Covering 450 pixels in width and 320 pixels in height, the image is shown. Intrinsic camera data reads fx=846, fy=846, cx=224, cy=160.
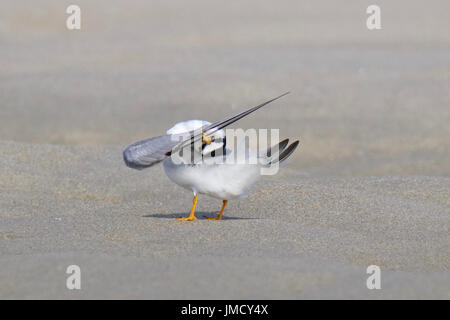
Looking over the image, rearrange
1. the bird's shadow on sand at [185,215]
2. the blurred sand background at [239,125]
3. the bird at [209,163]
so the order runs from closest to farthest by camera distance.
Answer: the blurred sand background at [239,125] < the bird at [209,163] < the bird's shadow on sand at [185,215]

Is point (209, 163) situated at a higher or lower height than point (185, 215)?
higher

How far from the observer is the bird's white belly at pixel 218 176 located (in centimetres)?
438

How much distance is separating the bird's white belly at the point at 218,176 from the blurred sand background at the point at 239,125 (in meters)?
0.20

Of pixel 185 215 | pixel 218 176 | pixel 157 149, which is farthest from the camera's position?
pixel 185 215

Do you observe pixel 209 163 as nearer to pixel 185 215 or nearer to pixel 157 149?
pixel 157 149

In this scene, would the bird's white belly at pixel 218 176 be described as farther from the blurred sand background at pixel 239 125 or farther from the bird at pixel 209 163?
the blurred sand background at pixel 239 125

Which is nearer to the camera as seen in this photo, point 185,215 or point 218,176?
point 218,176

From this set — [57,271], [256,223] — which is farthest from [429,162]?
[57,271]

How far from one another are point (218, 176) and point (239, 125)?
13.8 feet

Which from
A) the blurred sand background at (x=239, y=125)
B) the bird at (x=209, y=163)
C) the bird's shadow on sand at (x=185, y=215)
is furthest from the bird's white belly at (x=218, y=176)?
the bird's shadow on sand at (x=185, y=215)

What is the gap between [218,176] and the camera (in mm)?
4391

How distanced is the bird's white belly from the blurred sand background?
0.20 meters

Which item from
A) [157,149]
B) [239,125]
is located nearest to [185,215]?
[157,149]
